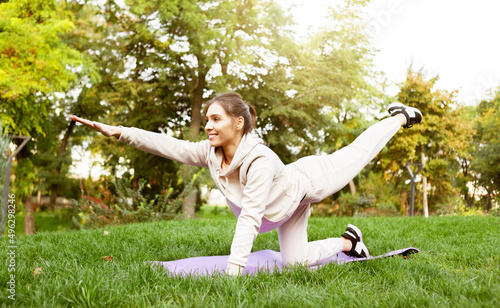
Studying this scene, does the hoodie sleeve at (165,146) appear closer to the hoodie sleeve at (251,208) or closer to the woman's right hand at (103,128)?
the woman's right hand at (103,128)

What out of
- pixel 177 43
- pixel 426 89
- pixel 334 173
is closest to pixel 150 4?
pixel 177 43

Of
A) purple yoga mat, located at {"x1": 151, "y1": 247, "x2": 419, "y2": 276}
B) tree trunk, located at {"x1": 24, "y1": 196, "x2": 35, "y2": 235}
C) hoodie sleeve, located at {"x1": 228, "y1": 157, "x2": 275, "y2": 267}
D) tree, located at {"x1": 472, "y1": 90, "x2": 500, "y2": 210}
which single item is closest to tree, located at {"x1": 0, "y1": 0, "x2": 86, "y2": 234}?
A: tree trunk, located at {"x1": 24, "y1": 196, "x2": 35, "y2": 235}

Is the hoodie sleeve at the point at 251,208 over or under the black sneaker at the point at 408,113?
under

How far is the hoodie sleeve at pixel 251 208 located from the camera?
8.71 feet

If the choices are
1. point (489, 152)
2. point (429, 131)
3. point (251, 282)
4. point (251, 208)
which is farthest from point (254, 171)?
point (489, 152)

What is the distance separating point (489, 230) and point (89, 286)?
15.8ft

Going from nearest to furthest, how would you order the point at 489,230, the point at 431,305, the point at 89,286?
the point at 431,305 → the point at 89,286 → the point at 489,230

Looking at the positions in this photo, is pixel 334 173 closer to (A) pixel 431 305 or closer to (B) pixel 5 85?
(A) pixel 431 305

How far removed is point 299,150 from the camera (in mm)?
16266

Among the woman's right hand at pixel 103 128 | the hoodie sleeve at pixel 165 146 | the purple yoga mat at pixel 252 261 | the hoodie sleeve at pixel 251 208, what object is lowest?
the purple yoga mat at pixel 252 261

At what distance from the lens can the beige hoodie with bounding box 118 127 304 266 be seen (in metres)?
2.71

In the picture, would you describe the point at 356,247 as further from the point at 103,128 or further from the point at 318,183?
the point at 103,128

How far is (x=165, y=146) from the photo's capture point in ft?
10.5

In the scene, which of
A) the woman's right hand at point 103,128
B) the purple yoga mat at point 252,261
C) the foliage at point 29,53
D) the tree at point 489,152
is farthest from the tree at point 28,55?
the tree at point 489,152
